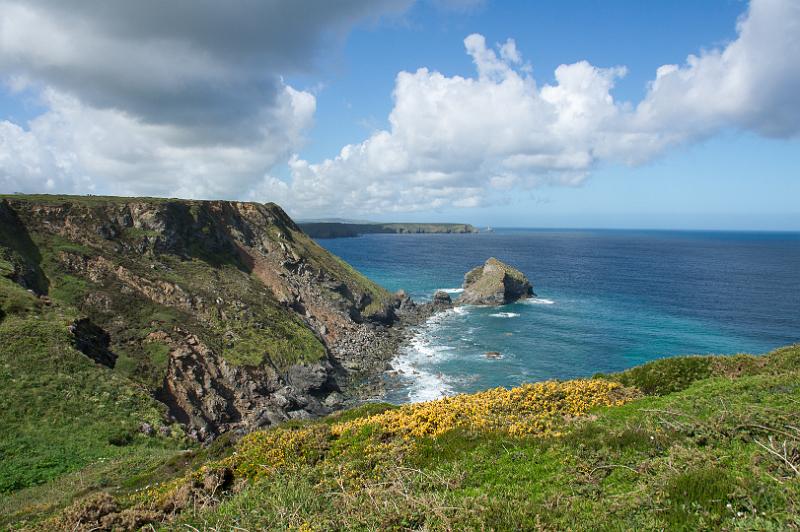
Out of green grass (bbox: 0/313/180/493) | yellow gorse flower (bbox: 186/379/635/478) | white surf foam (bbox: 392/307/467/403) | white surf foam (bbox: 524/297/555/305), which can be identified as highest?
yellow gorse flower (bbox: 186/379/635/478)

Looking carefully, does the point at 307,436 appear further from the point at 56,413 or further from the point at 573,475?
the point at 56,413

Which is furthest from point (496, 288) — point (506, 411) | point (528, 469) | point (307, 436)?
point (528, 469)

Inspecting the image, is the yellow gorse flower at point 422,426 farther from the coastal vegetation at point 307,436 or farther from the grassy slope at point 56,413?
the grassy slope at point 56,413

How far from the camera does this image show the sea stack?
98.1 m

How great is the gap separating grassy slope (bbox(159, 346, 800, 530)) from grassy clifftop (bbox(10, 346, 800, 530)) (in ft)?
0.14

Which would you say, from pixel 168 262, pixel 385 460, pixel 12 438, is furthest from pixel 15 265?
pixel 385 460

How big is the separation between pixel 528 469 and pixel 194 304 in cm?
5429

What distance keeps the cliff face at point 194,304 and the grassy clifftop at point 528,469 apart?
22.0 metres

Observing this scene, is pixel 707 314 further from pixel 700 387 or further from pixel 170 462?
pixel 170 462

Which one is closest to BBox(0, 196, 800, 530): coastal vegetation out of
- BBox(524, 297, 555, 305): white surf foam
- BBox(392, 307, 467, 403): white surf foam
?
BBox(392, 307, 467, 403): white surf foam

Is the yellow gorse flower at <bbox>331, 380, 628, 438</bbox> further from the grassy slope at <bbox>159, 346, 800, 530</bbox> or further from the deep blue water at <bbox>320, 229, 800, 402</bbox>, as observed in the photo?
the deep blue water at <bbox>320, 229, 800, 402</bbox>

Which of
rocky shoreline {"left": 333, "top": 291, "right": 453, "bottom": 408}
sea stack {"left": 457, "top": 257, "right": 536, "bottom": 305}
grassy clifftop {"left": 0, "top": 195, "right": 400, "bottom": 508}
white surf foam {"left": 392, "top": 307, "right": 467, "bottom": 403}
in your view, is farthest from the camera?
sea stack {"left": 457, "top": 257, "right": 536, "bottom": 305}

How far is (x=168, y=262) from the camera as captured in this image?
64062 millimetres

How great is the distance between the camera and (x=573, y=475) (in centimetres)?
1147
